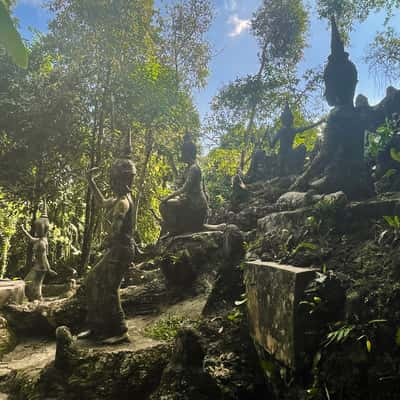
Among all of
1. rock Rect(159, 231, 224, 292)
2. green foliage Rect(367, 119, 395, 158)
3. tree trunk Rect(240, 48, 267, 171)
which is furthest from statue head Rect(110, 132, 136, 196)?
tree trunk Rect(240, 48, 267, 171)

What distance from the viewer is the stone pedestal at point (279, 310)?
257 centimetres

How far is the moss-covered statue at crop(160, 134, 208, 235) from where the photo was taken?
8125 millimetres

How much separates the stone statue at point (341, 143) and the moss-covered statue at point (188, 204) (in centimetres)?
276

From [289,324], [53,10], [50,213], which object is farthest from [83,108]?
[289,324]

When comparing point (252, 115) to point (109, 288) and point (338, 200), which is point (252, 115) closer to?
point (338, 200)

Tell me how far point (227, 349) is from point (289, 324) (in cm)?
107

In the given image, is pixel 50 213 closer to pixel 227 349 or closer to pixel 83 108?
pixel 83 108

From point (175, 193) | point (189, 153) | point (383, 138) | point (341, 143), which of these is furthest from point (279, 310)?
point (189, 153)

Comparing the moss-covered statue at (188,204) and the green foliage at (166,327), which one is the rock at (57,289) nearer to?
the moss-covered statue at (188,204)

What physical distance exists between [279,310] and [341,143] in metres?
4.02

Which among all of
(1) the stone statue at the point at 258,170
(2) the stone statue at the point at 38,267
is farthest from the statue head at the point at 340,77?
(2) the stone statue at the point at 38,267

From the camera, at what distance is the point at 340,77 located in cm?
608

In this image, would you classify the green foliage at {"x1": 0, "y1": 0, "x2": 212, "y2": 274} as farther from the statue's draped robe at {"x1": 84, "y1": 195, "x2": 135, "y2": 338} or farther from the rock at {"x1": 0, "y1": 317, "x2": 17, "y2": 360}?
the statue's draped robe at {"x1": 84, "y1": 195, "x2": 135, "y2": 338}

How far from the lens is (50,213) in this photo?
15.1 m
